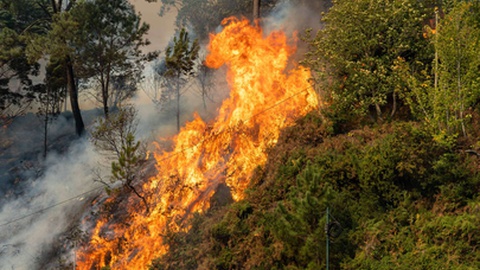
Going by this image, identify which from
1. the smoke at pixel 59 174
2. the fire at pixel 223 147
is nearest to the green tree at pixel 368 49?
the fire at pixel 223 147

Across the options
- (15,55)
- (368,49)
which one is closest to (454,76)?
(368,49)

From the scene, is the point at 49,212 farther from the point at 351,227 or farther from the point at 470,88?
the point at 470,88

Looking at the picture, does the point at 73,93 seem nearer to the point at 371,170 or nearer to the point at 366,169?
the point at 366,169

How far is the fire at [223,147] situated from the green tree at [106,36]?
41.4ft

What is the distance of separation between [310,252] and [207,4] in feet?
126

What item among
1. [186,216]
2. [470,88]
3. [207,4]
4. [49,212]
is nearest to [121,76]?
[207,4]

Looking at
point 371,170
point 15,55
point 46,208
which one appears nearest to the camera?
point 371,170

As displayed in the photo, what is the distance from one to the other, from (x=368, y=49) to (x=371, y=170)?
702cm

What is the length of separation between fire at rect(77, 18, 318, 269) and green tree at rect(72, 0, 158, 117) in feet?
41.4

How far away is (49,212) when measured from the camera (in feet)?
80.7

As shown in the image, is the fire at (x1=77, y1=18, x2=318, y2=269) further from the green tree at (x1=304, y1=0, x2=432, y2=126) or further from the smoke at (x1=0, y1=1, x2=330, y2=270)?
Answer: the smoke at (x1=0, y1=1, x2=330, y2=270)

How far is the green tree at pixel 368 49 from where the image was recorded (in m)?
17.8

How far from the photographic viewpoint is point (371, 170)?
14195 mm

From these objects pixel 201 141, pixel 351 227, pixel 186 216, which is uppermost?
pixel 201 141
